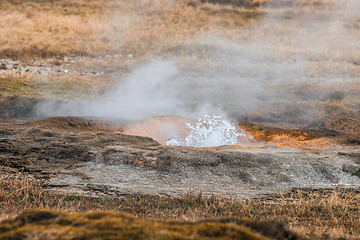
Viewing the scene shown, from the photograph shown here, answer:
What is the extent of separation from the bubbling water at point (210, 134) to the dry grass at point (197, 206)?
3601 mm

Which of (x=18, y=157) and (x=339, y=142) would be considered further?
(x=339, y=142)

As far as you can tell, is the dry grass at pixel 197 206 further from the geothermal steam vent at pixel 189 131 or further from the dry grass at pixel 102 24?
the dry grass at pixel 102 24

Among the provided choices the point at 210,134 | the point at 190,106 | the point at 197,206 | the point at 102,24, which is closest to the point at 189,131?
the point at 210,134

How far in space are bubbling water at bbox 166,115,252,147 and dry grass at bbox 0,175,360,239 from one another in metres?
3.60

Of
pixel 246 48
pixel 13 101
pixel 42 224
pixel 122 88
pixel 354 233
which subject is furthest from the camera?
pixel 246 48

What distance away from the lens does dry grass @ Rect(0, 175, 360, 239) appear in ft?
11.8

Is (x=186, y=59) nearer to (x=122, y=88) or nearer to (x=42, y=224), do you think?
(x=122, y=88)

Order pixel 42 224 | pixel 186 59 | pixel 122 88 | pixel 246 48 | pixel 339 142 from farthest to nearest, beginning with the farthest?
pixel 246 48, pixel 186 59, pixel 122 88, pixel 339 142, pixel 42 224

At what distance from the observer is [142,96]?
9.63 m

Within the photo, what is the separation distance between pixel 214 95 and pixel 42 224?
8587mm

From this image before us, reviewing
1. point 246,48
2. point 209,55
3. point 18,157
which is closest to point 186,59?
point 209,55

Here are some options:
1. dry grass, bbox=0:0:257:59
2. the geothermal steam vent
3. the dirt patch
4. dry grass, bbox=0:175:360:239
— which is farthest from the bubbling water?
dry grass, bbox=0:0:257:59

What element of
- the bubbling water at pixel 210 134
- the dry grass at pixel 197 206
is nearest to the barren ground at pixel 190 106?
the dry grass at pixel 197 206

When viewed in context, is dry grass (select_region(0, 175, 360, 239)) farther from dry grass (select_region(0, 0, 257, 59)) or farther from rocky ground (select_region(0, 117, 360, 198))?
dry grass (select_region(0, 0, 257, 59))
